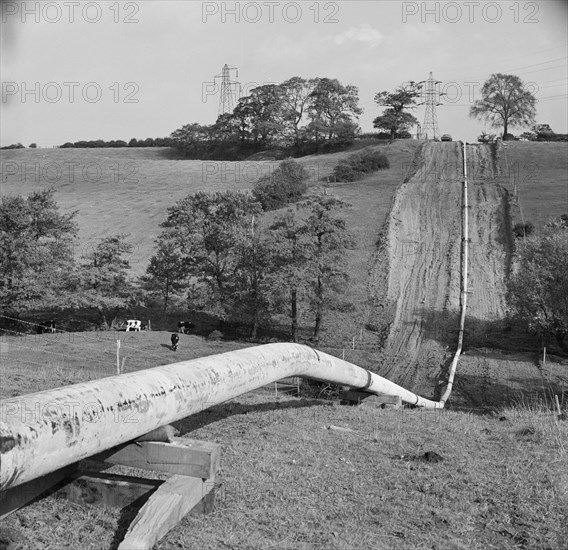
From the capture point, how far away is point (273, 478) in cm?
729

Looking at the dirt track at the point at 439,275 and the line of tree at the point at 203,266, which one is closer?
the dirt track at the point at 439,275

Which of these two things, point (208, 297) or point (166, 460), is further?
point (208, 297)

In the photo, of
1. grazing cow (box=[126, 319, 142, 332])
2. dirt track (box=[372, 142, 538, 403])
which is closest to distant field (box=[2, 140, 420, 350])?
dirt track (box=[372, 142, 538, 403])

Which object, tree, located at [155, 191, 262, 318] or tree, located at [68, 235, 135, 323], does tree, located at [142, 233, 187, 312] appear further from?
tree, located at [68, 235, 135, 323]

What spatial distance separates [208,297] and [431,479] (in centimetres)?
3353

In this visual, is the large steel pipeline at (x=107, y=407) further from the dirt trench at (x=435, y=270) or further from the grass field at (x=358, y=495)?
the dirt trench at (x=435, y=270)

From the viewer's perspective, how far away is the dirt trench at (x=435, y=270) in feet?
118

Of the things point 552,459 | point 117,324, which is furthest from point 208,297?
point 552,459

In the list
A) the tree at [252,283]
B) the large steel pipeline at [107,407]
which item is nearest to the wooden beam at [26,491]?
the large steel pipeline at [107,407]

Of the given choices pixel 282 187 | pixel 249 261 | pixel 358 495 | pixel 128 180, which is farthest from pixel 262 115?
pixel 358 495

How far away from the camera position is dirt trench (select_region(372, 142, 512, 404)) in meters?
36.1

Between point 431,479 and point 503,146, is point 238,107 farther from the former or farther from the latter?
point 431,479

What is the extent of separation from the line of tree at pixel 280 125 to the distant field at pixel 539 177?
97.2ft

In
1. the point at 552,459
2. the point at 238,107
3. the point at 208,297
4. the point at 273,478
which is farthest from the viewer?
the point at 238,107
